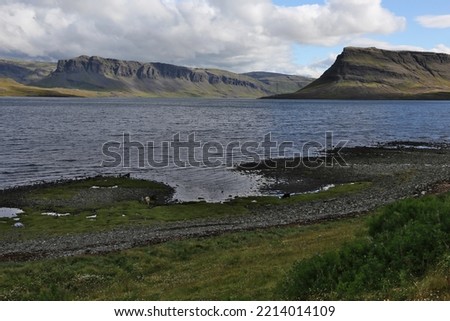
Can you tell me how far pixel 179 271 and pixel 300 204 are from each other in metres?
23.8

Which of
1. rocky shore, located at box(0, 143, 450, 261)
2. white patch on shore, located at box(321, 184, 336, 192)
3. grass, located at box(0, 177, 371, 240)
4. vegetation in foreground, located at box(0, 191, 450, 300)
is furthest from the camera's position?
white patch on shore, located at box(321, 184, 336, 192)

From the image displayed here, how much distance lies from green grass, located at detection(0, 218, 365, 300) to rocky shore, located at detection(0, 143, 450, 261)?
3579mm

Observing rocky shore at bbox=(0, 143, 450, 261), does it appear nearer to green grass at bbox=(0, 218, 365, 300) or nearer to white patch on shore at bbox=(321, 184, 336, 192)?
white patch on shore at bbox=(321, 184, 336, 192)

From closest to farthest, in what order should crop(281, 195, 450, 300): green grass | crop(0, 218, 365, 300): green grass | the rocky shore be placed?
crop(281, 195, 450, 300): green grass → crop(0, 218, 365, 300): green grass → the rocky shore

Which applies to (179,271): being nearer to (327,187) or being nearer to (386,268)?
(386,268)

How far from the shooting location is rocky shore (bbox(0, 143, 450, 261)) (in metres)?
29.8

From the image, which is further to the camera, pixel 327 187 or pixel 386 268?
pixel 327 187

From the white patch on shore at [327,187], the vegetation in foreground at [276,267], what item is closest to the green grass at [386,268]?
the vegetation in foreground at [276,267]

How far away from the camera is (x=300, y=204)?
141 ft

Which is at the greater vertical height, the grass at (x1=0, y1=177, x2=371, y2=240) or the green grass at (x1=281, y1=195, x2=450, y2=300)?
the green grass at (x1=281, y1=195, x2=450, y2=300)

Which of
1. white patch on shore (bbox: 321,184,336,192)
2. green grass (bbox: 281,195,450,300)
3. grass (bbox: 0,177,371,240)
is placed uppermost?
green grass (bbox: 281,195,450,300)

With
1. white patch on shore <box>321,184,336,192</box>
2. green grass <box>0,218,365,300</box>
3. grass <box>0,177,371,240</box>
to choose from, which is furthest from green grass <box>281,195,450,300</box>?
white patch on shore <box>321,184,336,192</box>

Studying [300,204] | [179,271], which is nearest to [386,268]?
[179,271]

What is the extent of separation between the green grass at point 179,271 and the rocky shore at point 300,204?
358 centimetres
